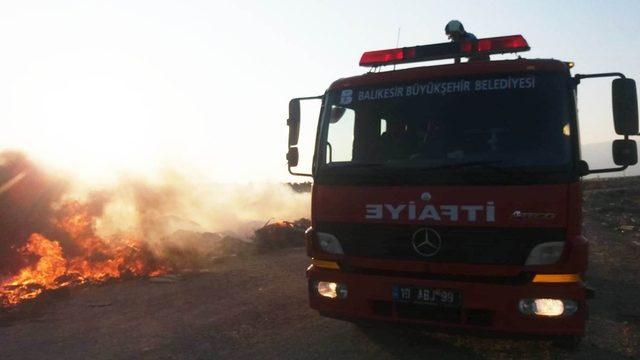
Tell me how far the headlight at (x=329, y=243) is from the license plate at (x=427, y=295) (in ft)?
2.19

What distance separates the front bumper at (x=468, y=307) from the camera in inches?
150

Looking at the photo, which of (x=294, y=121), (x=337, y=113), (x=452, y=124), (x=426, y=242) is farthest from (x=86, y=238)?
(x=452, y=124)

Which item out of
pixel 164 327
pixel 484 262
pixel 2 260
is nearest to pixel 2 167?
pixel 2 260

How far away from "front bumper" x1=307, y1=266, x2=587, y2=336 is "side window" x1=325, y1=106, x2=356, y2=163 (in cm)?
118

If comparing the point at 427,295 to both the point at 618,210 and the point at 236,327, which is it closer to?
the point at 236,327

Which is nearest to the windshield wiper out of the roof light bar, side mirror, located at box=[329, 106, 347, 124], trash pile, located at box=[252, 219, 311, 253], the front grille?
the front grille

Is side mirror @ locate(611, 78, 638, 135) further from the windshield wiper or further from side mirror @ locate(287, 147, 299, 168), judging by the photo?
side mirror @ locate(287, 147, 299, 168)

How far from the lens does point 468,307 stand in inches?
158

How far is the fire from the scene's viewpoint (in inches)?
335

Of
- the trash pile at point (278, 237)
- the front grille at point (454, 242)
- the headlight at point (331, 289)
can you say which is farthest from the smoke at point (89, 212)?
the front grille at point (454, 242)

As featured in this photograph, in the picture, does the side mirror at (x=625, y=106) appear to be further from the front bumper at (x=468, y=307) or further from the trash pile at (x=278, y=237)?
the trash pile at (x=278, y=237)

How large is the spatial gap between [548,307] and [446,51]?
3116 mm

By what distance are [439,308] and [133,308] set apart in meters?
4.97

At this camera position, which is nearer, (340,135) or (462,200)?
(462,200)
